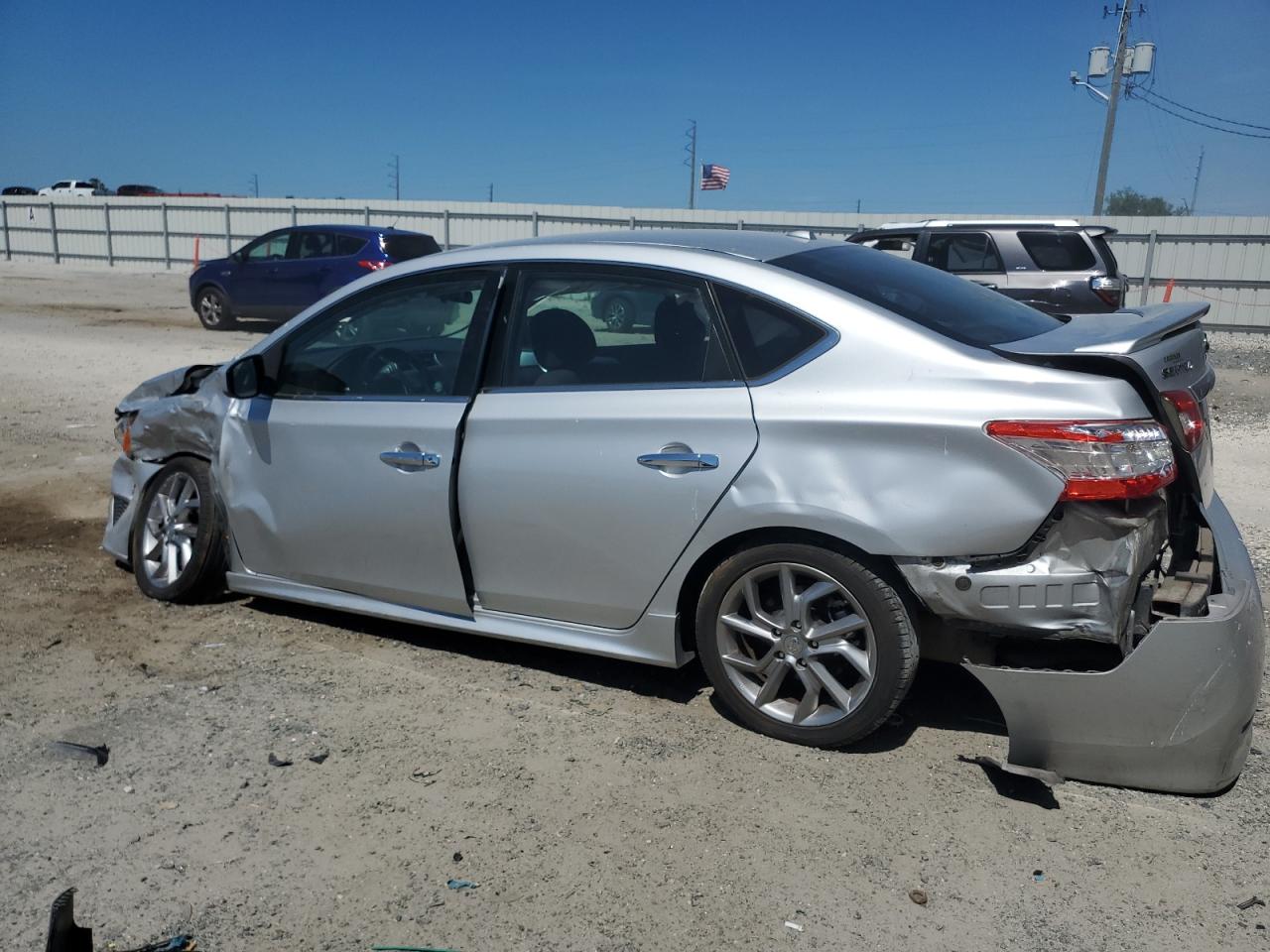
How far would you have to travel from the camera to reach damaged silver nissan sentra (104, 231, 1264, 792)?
3.23 m

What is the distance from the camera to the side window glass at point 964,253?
1330cm

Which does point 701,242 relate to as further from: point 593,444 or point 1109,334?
point 1109,334

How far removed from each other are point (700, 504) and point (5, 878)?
228cm

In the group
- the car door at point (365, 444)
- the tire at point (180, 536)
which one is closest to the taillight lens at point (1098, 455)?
the car door at point (365, 444)

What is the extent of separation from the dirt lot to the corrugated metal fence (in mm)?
Answer: 17594

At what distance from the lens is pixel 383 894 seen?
293cm

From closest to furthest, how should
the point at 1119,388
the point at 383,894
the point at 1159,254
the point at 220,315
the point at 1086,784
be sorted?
the point at 383,894 → the point at 1119,388 → the point at 1086,784 → the point at 220,315 → the point at 1159,254

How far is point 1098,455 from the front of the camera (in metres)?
3.17

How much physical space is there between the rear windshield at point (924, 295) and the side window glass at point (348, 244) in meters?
14.6

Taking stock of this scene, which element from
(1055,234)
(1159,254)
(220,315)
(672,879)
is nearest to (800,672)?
(672,879)


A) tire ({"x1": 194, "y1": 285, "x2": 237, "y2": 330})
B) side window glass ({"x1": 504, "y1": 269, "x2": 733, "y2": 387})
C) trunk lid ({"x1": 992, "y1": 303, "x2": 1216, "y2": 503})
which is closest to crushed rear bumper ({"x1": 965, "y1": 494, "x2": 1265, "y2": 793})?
trunk lid ({"x1": 992, "y1": 303, "x2": 1216, "y2": 503})

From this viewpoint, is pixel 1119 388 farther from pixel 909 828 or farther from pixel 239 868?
pixel 239 868

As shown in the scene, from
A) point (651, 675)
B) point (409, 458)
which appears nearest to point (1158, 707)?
point (651, 675)

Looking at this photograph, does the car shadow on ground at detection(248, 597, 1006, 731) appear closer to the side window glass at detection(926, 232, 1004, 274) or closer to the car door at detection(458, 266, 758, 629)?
the car door at detection(458, 266, 758, 629)
